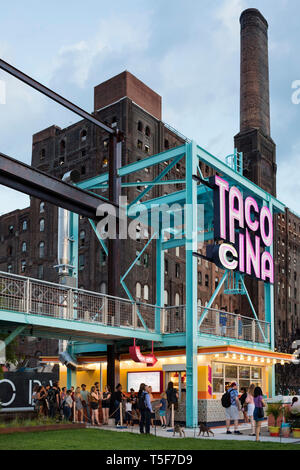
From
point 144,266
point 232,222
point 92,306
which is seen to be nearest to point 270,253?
point 232,222

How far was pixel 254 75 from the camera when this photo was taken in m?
97.1

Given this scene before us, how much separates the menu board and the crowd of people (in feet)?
4.61

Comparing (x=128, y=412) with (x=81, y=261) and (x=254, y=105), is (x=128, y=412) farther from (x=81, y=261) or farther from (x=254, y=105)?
(x=254, y=105)

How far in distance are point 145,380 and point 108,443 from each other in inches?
484

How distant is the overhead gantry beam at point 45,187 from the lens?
83.3 feet

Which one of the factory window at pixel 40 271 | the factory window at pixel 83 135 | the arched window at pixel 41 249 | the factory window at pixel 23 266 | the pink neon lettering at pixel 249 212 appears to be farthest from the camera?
the factory window at pixel 23 266

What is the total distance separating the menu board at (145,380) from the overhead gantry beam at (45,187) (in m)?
8.01

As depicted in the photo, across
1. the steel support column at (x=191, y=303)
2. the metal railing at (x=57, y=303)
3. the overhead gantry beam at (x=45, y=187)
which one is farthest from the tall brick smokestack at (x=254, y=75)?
the metal railing at (x=57, y=303)

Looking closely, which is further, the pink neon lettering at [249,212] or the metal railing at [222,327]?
the pink neon lettering at [249,212]

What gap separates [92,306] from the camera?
91.1 feet

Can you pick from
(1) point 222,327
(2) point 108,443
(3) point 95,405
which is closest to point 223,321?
(1) point 222,327

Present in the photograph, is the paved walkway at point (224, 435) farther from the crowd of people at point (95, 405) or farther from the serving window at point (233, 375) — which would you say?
the serving window at point (233, 375)

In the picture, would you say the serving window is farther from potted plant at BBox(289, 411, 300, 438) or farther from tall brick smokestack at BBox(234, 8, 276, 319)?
tall brick smokestack at BBox(234, 8, 276, 319)
